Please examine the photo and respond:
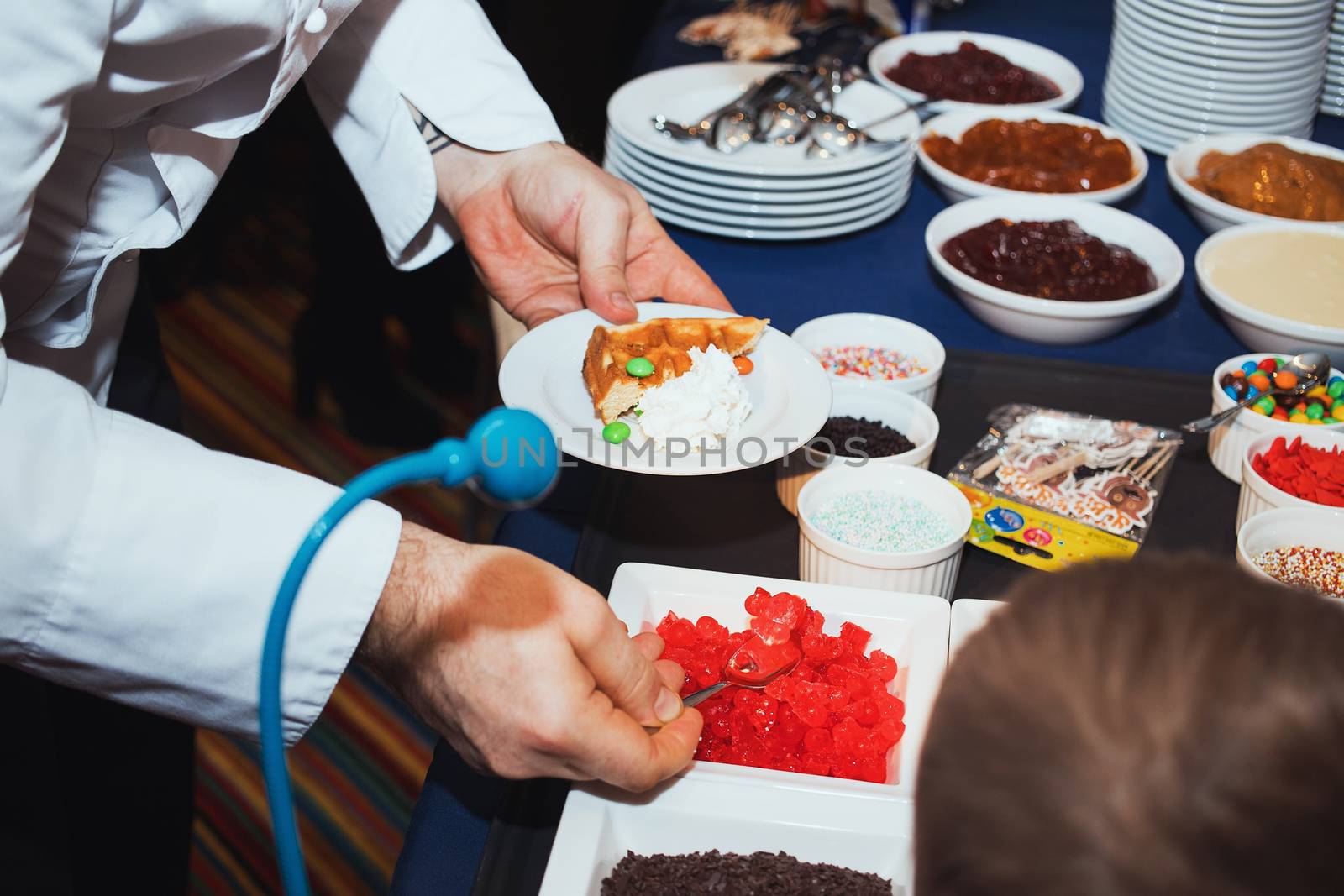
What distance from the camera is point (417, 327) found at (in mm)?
3725

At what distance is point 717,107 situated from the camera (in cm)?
234

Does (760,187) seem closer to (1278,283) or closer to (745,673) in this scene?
(1278,283)

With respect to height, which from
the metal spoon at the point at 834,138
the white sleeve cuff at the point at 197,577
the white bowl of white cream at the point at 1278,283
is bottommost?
the white bowl of white cream at the point at 1278,283

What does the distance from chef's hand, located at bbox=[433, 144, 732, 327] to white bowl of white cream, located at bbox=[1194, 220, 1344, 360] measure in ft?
2.61

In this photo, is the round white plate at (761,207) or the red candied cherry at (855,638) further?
the round white plate at (761,207)

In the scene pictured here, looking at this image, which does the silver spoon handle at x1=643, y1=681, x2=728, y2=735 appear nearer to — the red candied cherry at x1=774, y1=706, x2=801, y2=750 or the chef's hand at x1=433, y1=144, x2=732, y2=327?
the red candied cherry at x1=774, y1=706, x2=801, y2=750

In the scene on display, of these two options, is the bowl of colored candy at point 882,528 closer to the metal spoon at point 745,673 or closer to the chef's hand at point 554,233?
the metal spoon at point 745,673

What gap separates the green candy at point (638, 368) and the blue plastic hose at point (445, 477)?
70 centimetres

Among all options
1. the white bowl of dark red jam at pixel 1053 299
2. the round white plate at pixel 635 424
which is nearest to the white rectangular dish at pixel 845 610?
the round white plate at pixel 635 424

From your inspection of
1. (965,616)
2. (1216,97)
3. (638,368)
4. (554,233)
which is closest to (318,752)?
(554,233)

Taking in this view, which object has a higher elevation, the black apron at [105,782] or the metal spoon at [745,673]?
the metal spoon at [745,673]

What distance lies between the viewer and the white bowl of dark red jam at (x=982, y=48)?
2.59 m

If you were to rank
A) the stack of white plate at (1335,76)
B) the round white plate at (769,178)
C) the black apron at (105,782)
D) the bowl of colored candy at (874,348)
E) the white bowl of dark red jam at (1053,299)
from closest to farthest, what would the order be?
the black apron at (105,782)
the bowl of colored candy at (874,348)
the white bowl of dark red jam at (1053,299)
the round white plate at (769,178)
the stack of white plate at (1335,76)

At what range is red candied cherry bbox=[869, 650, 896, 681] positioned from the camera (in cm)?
124
